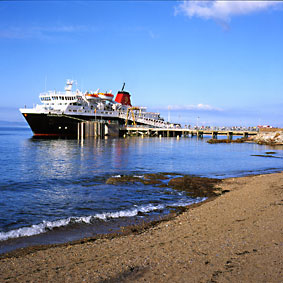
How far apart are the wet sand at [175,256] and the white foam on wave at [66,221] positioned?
167cm

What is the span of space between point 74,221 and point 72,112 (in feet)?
187

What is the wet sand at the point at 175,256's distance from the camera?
5688 mm

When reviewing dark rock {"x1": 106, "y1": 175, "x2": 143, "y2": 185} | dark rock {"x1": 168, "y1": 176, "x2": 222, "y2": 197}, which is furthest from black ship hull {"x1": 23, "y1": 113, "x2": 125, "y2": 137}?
dark rock {"x1": 168, "y1": 176, "x2": 222, "y2": 197}

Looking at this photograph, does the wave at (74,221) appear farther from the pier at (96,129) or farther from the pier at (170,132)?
the pier at (170,132)

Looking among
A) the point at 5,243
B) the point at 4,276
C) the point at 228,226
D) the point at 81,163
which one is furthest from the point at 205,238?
the point at 81,163

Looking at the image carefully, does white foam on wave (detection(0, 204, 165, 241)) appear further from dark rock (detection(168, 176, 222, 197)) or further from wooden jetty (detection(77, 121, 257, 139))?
→ wooden jetty (detection(77, 121, 257, 139))

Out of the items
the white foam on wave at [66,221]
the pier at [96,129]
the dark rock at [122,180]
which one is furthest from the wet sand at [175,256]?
the pier at [96,129]

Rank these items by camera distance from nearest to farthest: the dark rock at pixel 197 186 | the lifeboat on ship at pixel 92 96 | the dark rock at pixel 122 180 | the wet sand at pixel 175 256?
the wet sand at pixel 175 256 → the dark rock at pixel 197 186 → the dark rock at pixel 122 180 → the lifeboat on ship at pixel 92 96

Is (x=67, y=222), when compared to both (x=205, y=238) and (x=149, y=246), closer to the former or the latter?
(x=149, y=246)

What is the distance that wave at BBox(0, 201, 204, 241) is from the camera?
905 centimetres

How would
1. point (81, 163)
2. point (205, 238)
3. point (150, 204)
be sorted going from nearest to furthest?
point (205, 238) → point (150, 204) → point (81, 163)

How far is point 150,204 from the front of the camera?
12867mm

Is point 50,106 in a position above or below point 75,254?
above

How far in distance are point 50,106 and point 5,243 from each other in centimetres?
5965
